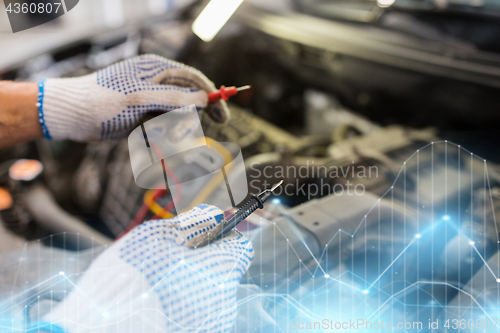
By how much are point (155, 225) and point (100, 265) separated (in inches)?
3.9

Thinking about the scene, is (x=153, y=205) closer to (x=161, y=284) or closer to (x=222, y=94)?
(x=222, y=94)

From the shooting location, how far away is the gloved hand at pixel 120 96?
0.70 metres

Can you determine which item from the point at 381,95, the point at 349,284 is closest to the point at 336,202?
the point at 349,284

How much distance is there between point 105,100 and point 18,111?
201 millimetres

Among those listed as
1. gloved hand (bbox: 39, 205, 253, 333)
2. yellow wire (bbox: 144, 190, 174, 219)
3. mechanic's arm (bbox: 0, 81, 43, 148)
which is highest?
mechanic's arm (bbox: 0, 81, 43, 148)

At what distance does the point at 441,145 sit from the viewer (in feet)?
2.83

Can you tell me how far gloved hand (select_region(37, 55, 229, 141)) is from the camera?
696 mm

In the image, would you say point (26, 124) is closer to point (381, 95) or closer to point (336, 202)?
point (336, 202)

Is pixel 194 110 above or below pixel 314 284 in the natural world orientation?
above

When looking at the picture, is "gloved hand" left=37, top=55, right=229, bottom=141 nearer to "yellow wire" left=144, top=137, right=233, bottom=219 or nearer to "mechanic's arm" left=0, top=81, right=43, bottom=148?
"mechanic's arm" left=0, top=81, right=43, bottom=148
